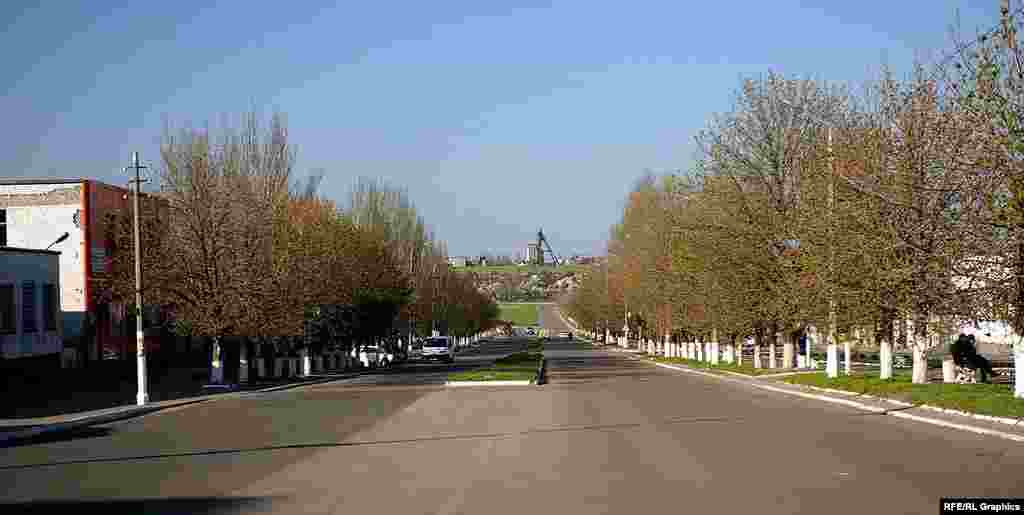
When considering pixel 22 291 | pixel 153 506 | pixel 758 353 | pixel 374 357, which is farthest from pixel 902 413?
pixel 374 357

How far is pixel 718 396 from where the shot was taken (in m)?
35.1

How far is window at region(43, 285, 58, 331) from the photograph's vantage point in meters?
44.3

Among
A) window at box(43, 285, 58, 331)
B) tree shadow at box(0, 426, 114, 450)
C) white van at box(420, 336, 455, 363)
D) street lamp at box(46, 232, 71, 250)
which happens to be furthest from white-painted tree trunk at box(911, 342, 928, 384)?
white van at box(420, 336, 455, 363)

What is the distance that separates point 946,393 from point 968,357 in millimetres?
7046

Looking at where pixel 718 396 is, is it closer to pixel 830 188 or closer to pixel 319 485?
pixel 830 188

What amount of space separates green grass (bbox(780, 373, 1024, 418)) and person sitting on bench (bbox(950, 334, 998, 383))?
80.6 inches

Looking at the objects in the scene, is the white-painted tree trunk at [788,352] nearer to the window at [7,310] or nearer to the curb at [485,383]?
the curb at [485,383]

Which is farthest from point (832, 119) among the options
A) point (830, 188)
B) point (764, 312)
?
point (830, 188)

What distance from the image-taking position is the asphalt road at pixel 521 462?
13.3 meters

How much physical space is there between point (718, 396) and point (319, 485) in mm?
21823

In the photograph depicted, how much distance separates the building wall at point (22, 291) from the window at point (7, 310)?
0.50 ft

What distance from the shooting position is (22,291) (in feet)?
139

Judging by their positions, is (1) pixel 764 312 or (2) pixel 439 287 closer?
(1) pixel 764 312

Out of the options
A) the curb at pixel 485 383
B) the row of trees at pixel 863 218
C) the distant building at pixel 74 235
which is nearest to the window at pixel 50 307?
the distant building at pixel 74 235
